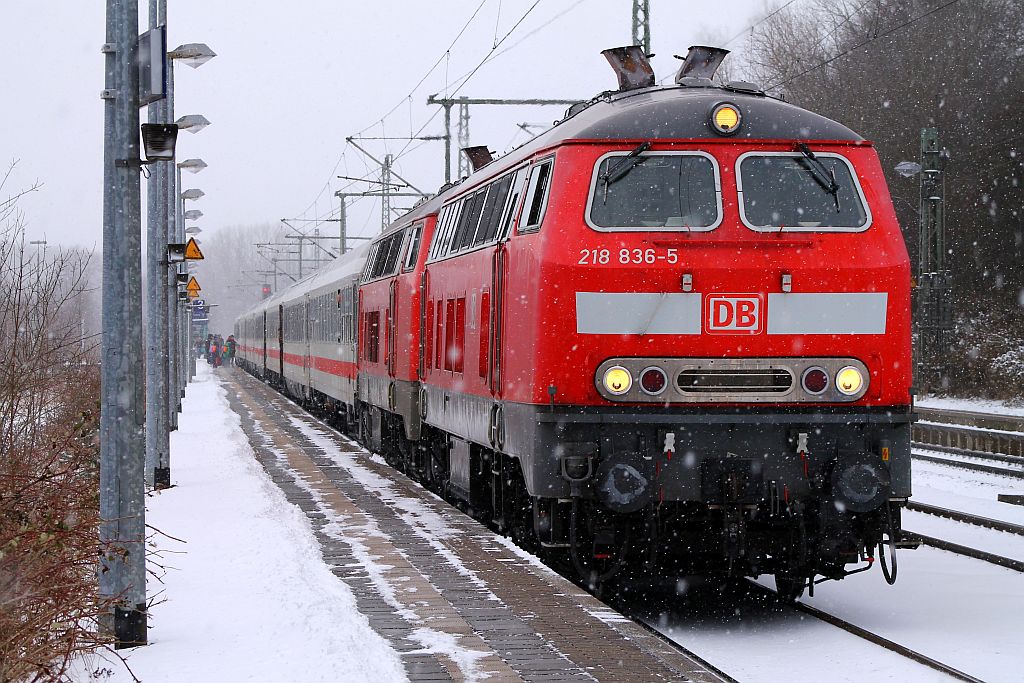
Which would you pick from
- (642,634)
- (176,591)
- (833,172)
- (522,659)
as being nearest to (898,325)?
(833,172)

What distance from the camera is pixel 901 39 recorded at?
3997cm

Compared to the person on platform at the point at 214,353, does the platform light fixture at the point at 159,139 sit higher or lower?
higher

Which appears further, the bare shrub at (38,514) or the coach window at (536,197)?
the coach window at (536,197)

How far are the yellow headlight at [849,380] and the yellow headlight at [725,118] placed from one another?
5.87 ft

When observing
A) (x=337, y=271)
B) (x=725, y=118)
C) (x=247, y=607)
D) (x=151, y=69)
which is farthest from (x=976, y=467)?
(x=151, y=69)

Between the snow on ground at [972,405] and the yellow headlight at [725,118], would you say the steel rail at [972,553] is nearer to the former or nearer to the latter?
the yellow headlight at [725,118]

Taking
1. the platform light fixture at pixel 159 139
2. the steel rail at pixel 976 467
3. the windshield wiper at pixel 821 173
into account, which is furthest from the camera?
the steel rail at pixel 976 467

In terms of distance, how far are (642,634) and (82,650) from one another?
10.3 feet

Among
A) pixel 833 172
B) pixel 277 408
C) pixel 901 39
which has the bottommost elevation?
pixel 277 408

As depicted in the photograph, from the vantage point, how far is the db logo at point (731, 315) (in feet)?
27.6

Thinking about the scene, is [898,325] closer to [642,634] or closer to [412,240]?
[642,634]

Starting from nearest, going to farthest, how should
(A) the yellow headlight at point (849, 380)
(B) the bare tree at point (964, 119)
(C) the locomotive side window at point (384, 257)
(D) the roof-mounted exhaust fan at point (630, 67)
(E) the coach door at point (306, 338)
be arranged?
(A) the yellow headlight at point (849, 380) < (D) the roof-mounted exhaust fan at point (630, 67) < (C) the locomotive side window at point (384, 257) < (E) the coach door at point (306, 338) < (B) the bare tree at point (964, 119)

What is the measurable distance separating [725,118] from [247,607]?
4.55 metres

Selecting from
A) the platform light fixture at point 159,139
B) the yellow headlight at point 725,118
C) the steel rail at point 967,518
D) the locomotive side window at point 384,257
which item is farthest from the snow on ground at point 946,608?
the locomotive side window at point 384,257
